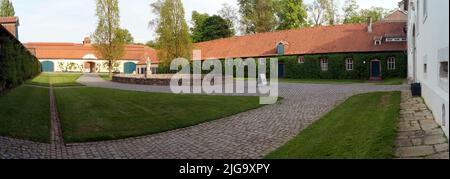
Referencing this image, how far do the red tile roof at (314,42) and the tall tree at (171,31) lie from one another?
40.2ft

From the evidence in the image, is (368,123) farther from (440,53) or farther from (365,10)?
(365,10)

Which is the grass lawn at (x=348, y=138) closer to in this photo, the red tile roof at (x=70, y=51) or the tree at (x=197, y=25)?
the tree at (x=197, y=25)

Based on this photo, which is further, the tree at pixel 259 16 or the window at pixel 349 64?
the tree at pixel 259 16

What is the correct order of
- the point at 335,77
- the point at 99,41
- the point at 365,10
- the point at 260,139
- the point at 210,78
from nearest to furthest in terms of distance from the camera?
the point at 260,139
the point at 210,78
the point at 335,77
the point at 99,41
the point at 365,10

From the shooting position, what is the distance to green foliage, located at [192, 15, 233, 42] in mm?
62250

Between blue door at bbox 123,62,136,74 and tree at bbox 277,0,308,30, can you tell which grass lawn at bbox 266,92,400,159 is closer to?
tree at bbox 277,0,308,30

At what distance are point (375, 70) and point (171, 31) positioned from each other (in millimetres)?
19289

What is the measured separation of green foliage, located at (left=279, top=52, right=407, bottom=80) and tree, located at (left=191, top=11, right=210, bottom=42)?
1032 inches

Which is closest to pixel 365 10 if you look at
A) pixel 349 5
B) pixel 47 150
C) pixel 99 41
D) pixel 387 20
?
pixel 349 5

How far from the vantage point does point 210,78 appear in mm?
28641

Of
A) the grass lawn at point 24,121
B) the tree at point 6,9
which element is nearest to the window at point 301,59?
the grass lawn at point 24,121

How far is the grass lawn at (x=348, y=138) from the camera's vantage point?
636cm

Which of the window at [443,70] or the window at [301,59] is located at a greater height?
the window at [301,59]

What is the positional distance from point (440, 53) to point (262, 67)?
34772 mm
